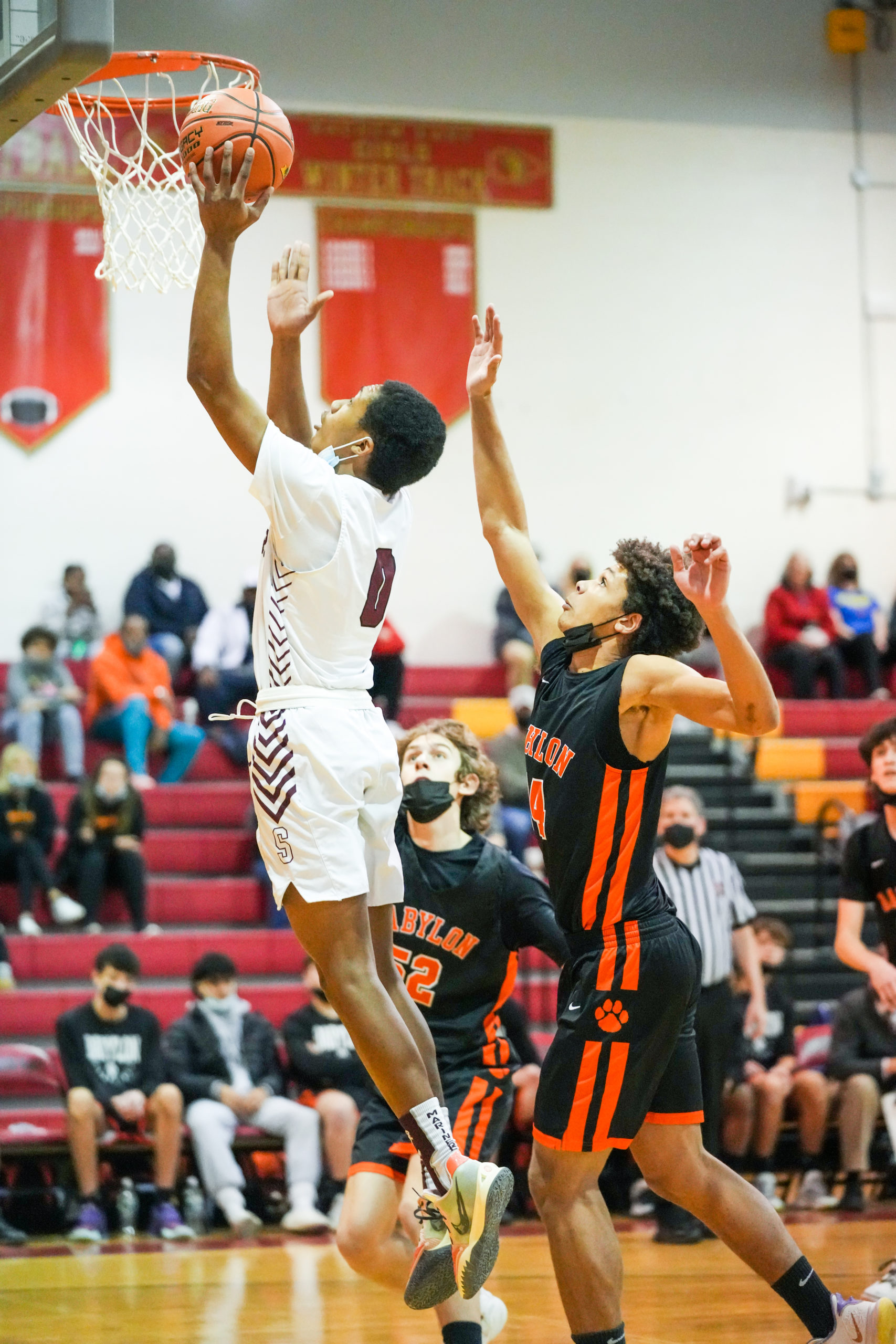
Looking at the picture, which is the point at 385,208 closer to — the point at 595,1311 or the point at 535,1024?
the point at 535,1024

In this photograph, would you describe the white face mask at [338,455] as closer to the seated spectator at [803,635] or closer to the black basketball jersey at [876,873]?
the black basketball jersey at [876,873]

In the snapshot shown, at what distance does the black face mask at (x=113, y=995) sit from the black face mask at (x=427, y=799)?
12.6ft

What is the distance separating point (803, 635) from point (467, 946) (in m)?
10.3

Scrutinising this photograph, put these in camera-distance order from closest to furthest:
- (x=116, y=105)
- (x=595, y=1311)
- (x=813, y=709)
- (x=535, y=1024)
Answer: (x=595, y=1311)
(x=116, y=105)
(x=535, y=1024)
(x=813, y=709)

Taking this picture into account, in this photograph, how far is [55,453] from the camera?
1447cm

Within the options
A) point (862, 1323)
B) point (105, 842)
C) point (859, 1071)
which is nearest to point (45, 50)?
point (862, 1323)

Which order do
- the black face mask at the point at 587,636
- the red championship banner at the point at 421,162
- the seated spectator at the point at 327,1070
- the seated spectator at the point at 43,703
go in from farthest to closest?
the red championship banner at the point at 421,162 → the seated spectator at the point at 43,703 → the seated spectator at the point at 327,1070 → the black face mask at the point at 587,636

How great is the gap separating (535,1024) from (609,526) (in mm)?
6623

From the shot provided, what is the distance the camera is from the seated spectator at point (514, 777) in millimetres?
10781

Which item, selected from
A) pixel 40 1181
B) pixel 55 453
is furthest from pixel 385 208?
pixel 40 1181

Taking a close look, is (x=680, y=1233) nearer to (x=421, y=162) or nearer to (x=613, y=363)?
(x=613, y=363)

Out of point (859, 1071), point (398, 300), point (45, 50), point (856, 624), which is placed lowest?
point (859, 1071)

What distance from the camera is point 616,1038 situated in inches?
164

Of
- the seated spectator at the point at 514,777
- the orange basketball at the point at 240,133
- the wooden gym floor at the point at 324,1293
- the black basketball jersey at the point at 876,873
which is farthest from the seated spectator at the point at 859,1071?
the orange basketball at the point at 240,133
